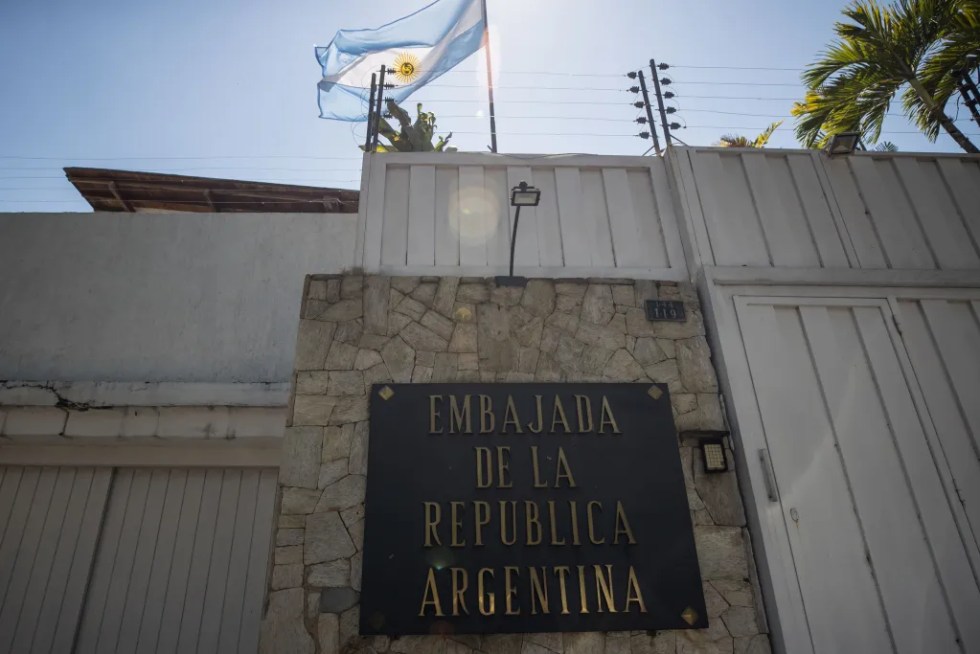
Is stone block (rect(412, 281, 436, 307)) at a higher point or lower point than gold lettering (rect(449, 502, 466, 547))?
higher

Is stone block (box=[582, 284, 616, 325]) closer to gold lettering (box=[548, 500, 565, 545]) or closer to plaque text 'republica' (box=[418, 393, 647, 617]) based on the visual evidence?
plaque text 'republica' (box=[418, 393, 647, 617])

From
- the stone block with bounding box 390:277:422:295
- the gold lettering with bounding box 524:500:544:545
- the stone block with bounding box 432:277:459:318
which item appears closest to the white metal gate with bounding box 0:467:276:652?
the stone block with bounding box 390:277:422:295

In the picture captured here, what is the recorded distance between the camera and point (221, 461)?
19.0 ft

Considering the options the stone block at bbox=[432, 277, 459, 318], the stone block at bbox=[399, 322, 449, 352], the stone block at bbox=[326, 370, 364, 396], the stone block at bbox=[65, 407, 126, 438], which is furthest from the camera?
the stone block at bbox=[65, 407, 126, 438]

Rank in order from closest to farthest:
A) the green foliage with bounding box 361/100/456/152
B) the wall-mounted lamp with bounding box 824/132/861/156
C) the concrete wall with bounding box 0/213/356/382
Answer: the wall-mounted lamp with bounding box 824/132/861/156 → the concrete wall with bounding box 0/213/356/382 → the green foliage with bounding box 361/100/456/152

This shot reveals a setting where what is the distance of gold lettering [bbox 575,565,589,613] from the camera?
380 cm

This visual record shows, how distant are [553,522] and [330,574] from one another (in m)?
1.57

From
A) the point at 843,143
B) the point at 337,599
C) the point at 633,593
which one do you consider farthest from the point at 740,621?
Result: the point at 843,143

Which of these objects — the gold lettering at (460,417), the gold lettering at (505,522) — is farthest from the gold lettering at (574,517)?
the gold lettering at (460,417)

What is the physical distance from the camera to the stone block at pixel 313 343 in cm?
454

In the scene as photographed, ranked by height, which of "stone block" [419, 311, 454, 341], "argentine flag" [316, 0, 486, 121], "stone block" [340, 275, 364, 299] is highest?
"argentine flag" [316, 0, 486, 121]

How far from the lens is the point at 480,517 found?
4.02 m

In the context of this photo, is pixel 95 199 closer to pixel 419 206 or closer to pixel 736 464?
pixel 419 206

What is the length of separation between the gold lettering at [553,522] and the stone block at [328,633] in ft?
5.02
